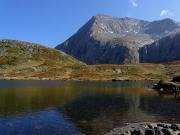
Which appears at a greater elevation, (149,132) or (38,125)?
(149,132)

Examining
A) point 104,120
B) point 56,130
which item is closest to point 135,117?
point 104,120

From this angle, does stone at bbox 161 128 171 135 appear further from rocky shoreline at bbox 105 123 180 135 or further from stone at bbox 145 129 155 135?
stone at bbox 145 129 155 135

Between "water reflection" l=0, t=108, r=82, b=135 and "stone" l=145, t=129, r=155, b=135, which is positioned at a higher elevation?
"stone" l=145, t=129, r=155, b=135

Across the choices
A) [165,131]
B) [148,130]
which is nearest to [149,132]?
[148,130]

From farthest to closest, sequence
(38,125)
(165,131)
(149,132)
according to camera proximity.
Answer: (38,125), (165,131), (149,132)

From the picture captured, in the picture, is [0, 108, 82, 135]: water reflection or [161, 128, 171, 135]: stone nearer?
[161, 128, 171, 135]: stone

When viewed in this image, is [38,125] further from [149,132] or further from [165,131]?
[165,131]

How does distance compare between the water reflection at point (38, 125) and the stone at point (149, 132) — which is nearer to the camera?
the stone at point (149, 132)

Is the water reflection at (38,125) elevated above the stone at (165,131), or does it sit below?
below

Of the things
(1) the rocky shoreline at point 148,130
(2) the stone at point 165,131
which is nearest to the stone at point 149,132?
(1) the rocky shoreline at point 148,130

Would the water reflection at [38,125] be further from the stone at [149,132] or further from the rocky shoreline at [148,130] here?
the stone at [149,132]

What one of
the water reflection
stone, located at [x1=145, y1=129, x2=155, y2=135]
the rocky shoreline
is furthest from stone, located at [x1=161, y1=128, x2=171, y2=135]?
Result: the water reflection

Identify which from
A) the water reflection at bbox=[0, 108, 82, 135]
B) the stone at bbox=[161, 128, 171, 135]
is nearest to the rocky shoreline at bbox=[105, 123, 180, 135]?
the stone at bbox=[161, 128, 171, 135]

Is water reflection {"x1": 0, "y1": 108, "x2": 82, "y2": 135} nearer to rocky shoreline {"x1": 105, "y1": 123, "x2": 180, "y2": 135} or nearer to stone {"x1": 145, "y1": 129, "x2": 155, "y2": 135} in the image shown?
rocky shoreline {"x1": 105, "y1": 123, "x2": 180, "y2": 135}
